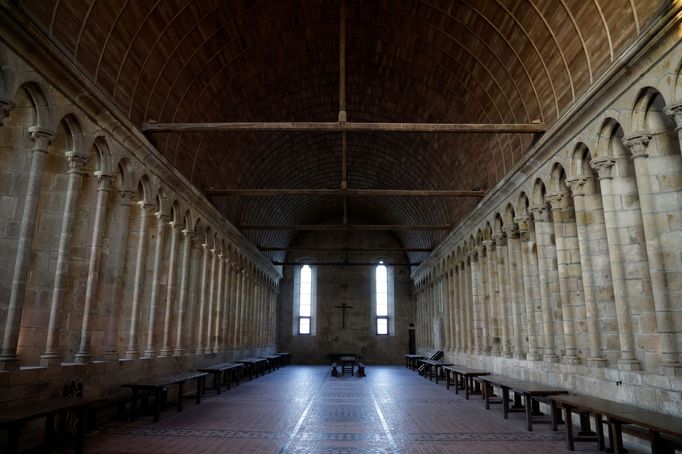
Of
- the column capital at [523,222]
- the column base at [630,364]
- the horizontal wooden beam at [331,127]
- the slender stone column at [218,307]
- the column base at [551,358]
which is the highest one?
the horizontal wooden beam at [331,127]

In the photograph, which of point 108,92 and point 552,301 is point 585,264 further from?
point 108,92

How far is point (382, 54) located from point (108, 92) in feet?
34.6

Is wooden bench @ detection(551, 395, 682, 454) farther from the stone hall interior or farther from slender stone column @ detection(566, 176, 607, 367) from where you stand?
slender stone column @ detection(566, 176, 607, 367)

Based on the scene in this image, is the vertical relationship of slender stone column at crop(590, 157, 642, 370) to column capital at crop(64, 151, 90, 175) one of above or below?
below

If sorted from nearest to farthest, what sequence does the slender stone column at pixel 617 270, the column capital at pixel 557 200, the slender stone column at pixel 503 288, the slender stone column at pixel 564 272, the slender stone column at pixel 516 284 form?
the slender stone column at pixel 617 270 → the slender stone column at pixel 564 272 → the column capital at pixel 557 200 → the slender stone column at pixel 516 284 → the slender stone column at pixel 503 288

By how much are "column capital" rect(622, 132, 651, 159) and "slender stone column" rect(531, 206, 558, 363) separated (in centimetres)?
502

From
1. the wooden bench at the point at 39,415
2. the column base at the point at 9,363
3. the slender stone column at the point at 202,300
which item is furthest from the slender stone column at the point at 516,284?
the column base at the point at 9,363

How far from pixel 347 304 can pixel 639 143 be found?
1305 inches

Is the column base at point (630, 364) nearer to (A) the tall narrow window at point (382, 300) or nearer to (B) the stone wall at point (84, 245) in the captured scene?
(B) the stone wall at point (84, 245)

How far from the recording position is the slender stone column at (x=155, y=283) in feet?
49.3

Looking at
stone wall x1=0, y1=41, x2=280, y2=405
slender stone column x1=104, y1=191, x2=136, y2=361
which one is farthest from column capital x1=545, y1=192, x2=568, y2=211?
slender stone column x1=104, y1=191, x2=136, y2=361

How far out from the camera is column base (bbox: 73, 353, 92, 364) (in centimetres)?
Answer: 1086

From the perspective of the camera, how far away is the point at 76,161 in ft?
35.1

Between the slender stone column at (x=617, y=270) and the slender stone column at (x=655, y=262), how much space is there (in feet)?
3.02
